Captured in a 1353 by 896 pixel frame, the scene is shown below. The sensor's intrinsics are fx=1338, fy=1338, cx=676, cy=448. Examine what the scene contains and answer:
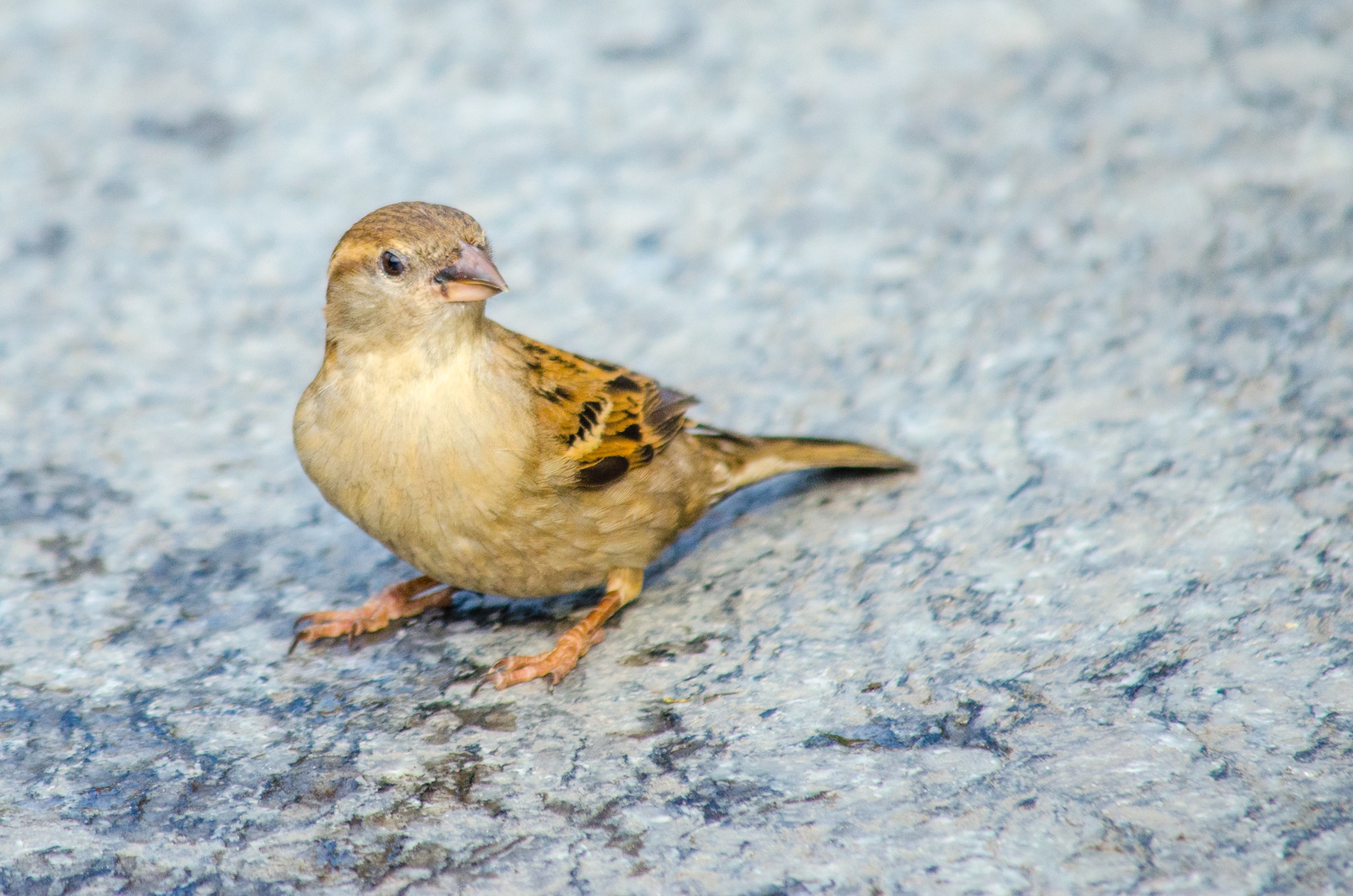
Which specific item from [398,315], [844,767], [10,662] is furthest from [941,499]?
[10,662]

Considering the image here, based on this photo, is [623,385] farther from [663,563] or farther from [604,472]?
[663,563]

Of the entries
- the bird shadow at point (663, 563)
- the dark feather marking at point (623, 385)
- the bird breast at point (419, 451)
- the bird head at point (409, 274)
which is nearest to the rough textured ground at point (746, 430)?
the bird shadow at point (663, 563)

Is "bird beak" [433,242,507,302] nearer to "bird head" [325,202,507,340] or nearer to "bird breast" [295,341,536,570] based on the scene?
"bird head" [325,202,507,340]

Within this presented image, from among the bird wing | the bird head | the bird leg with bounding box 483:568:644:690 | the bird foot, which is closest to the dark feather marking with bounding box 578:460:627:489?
the bird wing

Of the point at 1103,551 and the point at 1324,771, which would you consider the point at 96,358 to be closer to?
the point at 1103,551

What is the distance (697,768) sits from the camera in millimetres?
3207

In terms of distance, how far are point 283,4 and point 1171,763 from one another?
5938 millimetres

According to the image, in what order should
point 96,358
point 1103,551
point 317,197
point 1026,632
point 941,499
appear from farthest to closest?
1. point 317,197
2. point 96,358
3. point 941,499
4. point 1103,551
5. point 1026,632

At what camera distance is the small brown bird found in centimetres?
362

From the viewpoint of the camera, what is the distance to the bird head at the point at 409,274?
3658 mm

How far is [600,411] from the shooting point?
404cm

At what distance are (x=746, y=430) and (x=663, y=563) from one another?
2.51ft

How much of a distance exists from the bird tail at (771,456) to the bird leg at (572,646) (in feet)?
1.63

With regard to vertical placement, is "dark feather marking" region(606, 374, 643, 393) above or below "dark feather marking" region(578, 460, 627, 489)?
above
